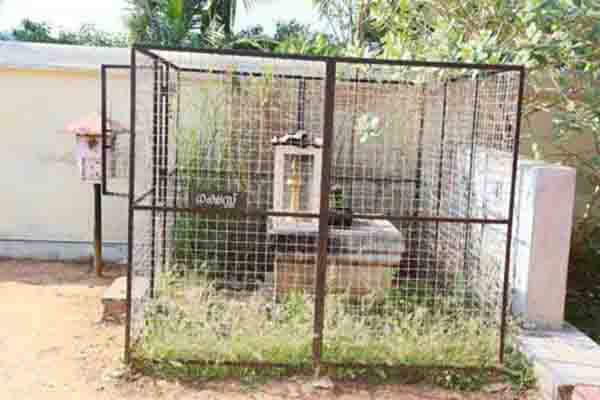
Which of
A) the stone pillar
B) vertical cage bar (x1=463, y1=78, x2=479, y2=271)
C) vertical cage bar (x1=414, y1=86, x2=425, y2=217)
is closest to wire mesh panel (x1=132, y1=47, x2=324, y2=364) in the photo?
vertical cage bar (x1=414, y1=86, x2=425, y2=217)

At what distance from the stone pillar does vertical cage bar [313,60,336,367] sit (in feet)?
4.72

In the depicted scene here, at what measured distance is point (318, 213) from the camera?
361 centimetres

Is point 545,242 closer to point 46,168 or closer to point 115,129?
point 115,129

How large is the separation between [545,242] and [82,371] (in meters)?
3.03

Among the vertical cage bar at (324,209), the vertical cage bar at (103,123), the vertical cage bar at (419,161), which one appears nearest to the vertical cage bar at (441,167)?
the vertical cage bar at (419,161)

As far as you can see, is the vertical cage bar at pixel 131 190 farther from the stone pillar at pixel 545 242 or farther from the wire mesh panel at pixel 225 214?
the stone pillar at pixel 545 242

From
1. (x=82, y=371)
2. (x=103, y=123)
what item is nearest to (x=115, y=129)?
Result: (x=103, y=123)

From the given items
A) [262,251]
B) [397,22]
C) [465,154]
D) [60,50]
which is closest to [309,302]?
[262,251]

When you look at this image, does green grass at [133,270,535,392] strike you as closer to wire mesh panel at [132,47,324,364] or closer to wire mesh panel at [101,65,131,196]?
wire mesh panel at [132,47,324,364]

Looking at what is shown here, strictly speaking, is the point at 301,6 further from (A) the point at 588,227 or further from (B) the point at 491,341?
(B) the point at 491,341

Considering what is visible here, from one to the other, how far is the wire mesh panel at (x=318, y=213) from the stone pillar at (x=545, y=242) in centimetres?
18

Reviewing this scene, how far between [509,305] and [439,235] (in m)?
1.06

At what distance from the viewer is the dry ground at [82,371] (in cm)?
336

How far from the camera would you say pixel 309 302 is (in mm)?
4215
